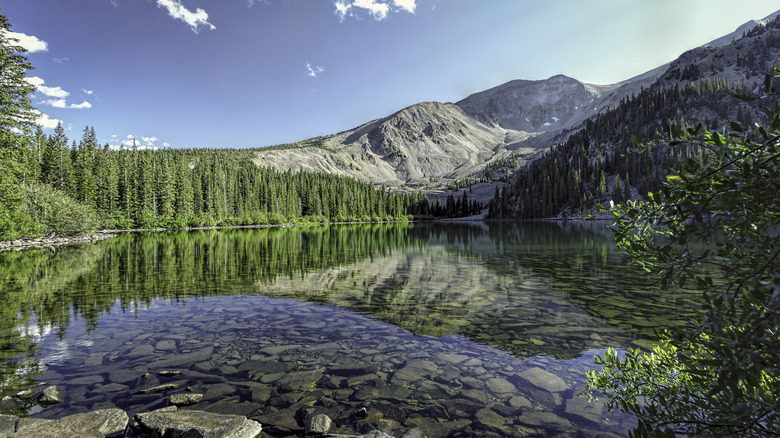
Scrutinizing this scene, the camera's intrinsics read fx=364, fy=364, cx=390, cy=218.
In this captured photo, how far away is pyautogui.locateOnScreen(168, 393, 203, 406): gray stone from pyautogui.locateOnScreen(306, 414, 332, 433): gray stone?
2977mm

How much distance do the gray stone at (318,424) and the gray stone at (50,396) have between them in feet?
19.5

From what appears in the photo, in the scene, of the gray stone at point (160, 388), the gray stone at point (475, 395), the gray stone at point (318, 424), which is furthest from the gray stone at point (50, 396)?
the gray stone at point (475, 395)

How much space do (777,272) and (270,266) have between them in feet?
97.0

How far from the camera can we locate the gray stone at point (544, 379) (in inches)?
352

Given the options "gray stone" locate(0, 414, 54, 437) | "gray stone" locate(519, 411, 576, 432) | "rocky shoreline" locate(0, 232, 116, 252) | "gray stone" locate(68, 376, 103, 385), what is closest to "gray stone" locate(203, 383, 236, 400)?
"gray stone" locate(0, 414, 54, 437)

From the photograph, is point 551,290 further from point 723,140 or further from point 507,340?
point 723,140

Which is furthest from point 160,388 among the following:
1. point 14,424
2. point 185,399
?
point 14,424

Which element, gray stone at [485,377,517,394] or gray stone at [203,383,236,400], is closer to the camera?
gray stone at [203,383,236,400]

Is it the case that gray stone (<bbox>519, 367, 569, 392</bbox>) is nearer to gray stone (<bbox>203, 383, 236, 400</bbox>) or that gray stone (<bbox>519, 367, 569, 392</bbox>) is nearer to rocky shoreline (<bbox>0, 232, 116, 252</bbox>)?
gray stone (<bbox>203, 383, 236, 400</bbox>)

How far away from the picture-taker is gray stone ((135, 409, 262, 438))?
669 cm

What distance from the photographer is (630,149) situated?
14.9 ft

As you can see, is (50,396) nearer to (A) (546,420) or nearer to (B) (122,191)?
(A) (546,420)

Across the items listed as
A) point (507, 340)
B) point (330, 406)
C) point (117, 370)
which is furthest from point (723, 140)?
point (117, 370)

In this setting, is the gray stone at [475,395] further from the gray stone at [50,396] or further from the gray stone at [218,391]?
the gray stone at [50,396]
